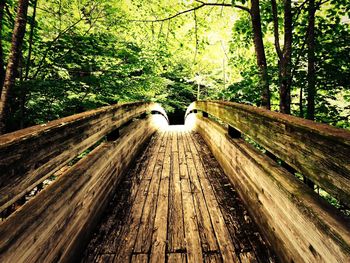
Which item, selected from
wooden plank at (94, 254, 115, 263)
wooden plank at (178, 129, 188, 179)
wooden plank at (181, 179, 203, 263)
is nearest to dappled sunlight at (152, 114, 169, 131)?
wooden plank at (178, 129, 188, 179)

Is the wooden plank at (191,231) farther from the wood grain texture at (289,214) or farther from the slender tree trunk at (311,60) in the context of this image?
the slender tree trunk at (311,60)

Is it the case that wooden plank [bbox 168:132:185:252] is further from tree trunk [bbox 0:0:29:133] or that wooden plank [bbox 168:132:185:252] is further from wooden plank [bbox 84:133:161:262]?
tree trunk [bbox 0:0:29:133]

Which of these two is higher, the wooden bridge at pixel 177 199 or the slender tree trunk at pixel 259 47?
the slender tree trunk at pixel 259 47

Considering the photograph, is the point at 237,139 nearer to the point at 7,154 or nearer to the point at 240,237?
the point at 240,237

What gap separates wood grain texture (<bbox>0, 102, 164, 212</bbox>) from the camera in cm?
103

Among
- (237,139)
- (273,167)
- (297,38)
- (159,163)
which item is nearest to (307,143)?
(273,167)

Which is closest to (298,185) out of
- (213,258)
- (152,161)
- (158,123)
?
(213,258)

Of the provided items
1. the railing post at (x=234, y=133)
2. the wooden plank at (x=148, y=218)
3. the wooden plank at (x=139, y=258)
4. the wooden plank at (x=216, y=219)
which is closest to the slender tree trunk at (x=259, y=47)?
the railing post at (x=234, y=133)

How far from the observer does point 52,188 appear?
1.48 meters

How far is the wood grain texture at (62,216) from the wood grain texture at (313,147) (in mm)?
1633

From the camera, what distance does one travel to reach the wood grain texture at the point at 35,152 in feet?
3.37

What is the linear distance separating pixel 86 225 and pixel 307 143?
1907mm

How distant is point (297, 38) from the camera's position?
4578 mm

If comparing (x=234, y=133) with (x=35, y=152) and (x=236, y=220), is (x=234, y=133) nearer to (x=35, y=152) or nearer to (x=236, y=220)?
(x=236, y=220)
